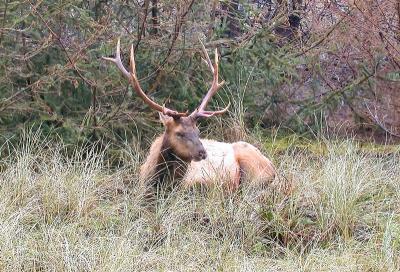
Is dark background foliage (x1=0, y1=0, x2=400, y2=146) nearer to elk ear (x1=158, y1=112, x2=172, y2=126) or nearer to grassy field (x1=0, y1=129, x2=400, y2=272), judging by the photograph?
grassy field (x1=0, y1=129, x2=400, y2=272)

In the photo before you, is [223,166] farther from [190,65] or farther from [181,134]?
[190,65]

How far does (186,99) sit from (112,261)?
15.5 feet

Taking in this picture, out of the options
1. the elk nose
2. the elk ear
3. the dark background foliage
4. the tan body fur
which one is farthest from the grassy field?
the dark background foliage

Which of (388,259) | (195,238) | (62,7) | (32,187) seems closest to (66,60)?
(62,7)

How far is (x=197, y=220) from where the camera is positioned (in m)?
6.73

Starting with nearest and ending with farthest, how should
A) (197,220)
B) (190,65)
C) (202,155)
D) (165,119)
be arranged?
(197,220) < (202,155) < (165,119) < (190,65)

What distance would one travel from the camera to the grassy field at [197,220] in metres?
5.68

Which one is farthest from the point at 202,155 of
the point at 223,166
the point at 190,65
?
the point at 190,65

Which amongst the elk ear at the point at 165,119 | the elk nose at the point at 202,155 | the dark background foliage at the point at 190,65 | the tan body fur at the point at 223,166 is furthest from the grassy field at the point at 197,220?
the dark background foliage at the point at 190,65

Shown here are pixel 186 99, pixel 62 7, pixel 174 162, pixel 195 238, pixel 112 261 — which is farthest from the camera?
pixel 186 99

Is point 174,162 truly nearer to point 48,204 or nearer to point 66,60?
point 48,204

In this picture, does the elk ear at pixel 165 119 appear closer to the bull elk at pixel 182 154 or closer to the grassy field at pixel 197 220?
the bull elk at pixel 182 154

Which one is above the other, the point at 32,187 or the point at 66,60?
the point at 66,60

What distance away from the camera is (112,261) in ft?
17.7
